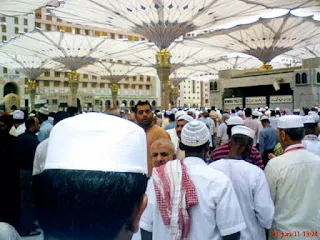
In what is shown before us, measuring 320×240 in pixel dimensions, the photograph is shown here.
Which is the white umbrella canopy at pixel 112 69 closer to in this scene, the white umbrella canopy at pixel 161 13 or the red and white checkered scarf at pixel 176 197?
the white umbrella canopy at pixel 161 13

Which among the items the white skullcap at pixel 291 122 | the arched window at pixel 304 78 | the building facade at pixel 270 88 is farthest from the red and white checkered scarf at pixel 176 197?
the arched window at pixel 304 78

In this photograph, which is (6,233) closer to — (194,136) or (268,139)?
(194,136)

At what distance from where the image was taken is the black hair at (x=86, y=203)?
993 millimetres

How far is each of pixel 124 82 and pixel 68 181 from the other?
8109 centimetres

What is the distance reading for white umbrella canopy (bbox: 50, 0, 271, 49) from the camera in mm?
23597

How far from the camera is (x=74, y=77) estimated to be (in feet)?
133

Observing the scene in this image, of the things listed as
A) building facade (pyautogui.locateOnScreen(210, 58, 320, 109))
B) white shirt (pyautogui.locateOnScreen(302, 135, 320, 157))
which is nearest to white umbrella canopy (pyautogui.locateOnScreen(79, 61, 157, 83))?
building facade (pyautogui.locateOnScreen(210, 58, 320, 109))

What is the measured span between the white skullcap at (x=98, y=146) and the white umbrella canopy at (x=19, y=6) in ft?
71.6

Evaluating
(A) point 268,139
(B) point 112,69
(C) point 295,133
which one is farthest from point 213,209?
(B) point 112,69

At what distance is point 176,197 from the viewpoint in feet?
8.27

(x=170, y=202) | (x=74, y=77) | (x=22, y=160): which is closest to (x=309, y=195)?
(x=170, y=202)

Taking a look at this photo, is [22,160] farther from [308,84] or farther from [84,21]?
[308,84]

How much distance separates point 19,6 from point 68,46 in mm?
15757
